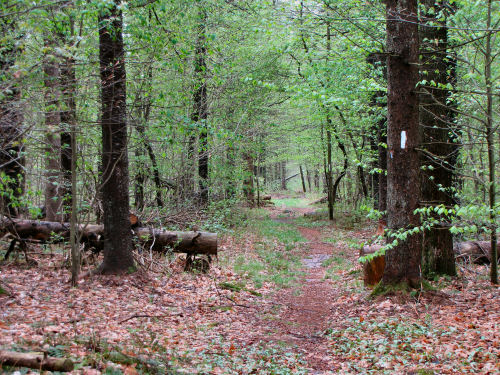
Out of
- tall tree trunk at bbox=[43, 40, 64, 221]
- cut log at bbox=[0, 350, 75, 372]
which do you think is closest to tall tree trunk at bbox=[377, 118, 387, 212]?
tall tree trunk at bbox=[43, 40, 64, 221]

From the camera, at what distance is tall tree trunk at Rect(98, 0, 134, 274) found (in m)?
7.54

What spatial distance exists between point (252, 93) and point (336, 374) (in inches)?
521

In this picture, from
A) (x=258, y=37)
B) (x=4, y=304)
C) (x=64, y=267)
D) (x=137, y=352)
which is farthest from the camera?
(x=258, y=37)

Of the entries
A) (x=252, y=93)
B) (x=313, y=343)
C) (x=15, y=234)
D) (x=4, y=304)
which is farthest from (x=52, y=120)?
(x=252, y=93)

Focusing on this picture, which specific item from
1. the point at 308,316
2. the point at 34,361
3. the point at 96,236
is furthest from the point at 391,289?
the point at 96,236

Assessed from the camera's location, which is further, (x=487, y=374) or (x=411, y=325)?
(x=411, y=325)

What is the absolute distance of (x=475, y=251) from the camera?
9742 millimetres

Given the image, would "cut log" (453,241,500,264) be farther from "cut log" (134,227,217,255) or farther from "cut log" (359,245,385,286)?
"cut log" (134,227,217,255)

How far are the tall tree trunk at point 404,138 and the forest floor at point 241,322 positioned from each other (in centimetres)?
75

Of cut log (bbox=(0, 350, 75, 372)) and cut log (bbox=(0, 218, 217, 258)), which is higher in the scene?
cut log (bbox=(0, 218, 217, 258))

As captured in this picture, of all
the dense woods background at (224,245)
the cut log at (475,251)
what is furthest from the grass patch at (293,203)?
the cut log at (475,251)

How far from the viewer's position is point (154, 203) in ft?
47.1

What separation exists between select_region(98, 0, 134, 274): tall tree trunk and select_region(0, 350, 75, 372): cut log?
4.28 metres

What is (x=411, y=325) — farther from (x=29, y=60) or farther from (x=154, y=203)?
(x=154, y=203)
